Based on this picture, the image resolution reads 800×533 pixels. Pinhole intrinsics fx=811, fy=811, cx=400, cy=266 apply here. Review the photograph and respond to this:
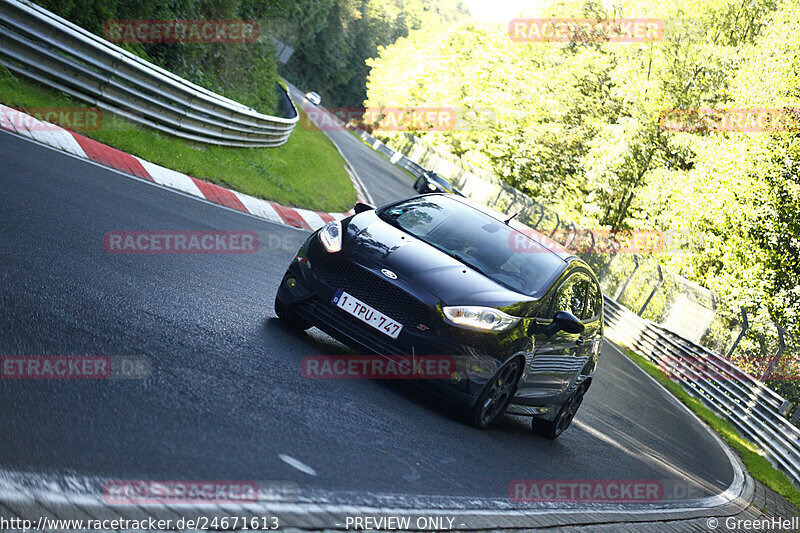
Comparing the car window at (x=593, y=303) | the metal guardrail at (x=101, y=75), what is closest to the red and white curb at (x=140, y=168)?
the metal guardrail at (x=101, y=75)

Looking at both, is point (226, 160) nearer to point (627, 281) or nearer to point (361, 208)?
point (361, 208)

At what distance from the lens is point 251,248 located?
11039 millimetres

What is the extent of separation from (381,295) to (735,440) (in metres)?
11.4

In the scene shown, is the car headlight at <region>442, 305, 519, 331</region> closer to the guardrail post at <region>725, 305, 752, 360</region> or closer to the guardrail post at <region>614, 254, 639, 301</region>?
the guardrail post at <region>725, 305, 752, 360</region>

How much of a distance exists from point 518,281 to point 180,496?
433 centimetres

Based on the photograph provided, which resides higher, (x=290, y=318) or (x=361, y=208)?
(x=361, y=208)

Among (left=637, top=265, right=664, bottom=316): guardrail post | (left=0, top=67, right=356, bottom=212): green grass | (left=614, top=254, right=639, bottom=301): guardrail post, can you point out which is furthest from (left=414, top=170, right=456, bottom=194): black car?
(left=637, top=265, right=664, bottom=316): guardrail post

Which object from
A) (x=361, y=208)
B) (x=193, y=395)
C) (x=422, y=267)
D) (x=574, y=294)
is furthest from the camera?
(x=574, y=294)

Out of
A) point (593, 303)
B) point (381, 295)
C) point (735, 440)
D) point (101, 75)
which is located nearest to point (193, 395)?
point (381, 295)

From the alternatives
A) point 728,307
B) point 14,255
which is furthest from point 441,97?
point 14,255

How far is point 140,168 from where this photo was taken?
39.6 ft

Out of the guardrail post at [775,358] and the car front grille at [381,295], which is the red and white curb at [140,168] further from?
the guardrail post at [775,358]

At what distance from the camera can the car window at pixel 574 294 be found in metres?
7.70

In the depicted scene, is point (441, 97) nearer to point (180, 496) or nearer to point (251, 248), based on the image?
Result: point (251, 248)
